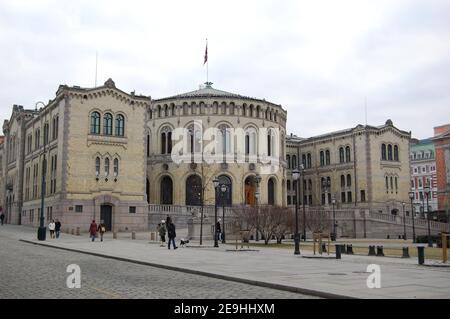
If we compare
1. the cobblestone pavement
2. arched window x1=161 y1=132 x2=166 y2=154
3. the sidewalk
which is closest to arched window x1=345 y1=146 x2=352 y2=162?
arched window x1=161 y1=132 x2=166 y2=154

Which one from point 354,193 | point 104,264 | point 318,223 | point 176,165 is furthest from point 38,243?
point 354,193

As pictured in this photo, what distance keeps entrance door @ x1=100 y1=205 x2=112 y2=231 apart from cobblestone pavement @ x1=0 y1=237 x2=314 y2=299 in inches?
1344

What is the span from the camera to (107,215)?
54.5 m

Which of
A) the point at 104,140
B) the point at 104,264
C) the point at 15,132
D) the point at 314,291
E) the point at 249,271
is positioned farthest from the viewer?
the point at 15,132

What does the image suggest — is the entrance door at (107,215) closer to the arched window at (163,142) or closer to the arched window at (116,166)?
the arched window at (116,166)

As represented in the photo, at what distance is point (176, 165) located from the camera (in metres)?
69.2

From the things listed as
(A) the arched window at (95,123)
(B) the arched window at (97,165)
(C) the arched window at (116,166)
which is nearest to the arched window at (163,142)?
(C) the arched window at (116,166)

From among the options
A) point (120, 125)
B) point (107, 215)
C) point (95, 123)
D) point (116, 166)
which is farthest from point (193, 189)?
point (95, 123)

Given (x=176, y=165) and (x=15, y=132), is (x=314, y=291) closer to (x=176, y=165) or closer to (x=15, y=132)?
(x=176, y=165)

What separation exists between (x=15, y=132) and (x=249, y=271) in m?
64.4

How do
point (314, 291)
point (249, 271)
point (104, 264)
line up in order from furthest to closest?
point (104, 264), point (249, 271), point (314, 291)

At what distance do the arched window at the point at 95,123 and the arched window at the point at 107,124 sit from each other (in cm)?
59
